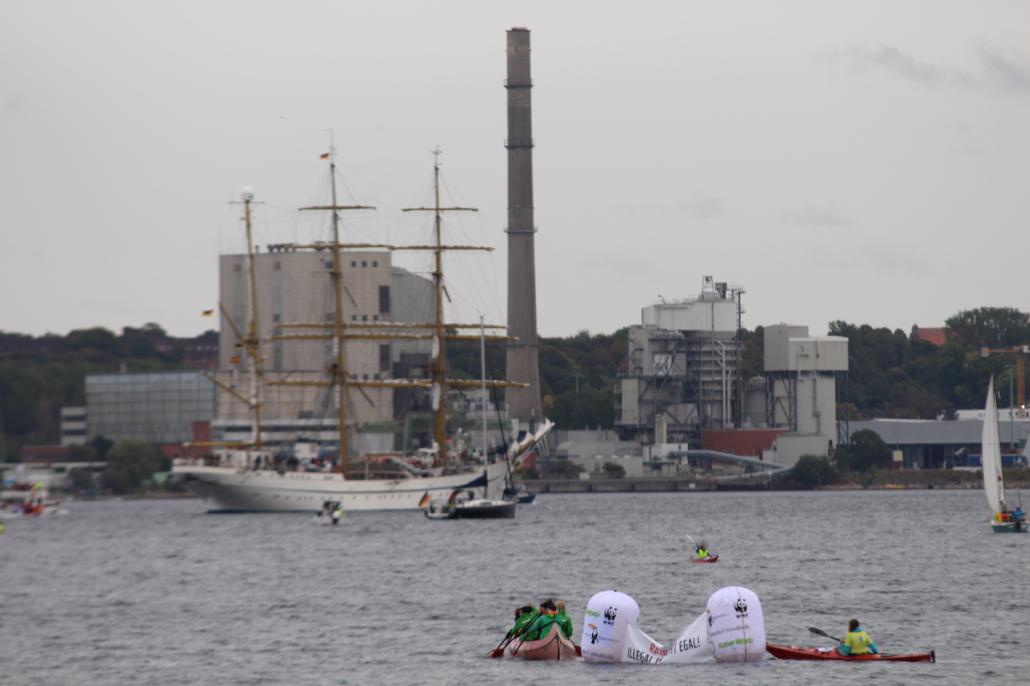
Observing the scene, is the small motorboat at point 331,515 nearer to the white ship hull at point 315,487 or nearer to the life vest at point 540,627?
the white ship hull at point 315,487

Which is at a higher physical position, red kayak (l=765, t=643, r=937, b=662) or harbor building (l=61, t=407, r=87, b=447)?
harbor building (l=61, t=407, r=87, b=447)

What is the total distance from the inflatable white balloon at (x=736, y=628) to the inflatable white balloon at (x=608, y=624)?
7.99 ft

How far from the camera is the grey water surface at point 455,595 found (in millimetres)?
58281

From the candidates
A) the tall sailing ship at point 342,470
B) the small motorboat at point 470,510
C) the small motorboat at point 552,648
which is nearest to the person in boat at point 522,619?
the small motorboat at point 552,648

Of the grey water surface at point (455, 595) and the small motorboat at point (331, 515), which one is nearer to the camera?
the grey water surface at point (455, 595)

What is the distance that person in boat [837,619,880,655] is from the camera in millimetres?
57125

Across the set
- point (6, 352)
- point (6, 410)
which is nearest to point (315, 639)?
point (6, 410)

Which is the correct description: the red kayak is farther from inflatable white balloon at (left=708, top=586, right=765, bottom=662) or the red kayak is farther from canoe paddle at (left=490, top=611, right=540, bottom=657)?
canoe paddle at (left=490, top=611, right=540, bottom=657)

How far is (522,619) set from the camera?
5975 cm

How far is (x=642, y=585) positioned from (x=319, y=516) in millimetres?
73657

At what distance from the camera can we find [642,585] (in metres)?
87.1

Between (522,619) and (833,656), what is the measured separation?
9.65 m

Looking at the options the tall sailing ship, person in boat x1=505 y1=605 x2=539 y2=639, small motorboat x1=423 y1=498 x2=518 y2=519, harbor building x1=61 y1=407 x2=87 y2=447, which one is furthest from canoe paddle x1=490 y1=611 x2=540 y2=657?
harbor building x1=61 y1=407 x2=87 y2=447

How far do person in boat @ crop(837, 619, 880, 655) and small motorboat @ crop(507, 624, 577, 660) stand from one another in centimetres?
819
